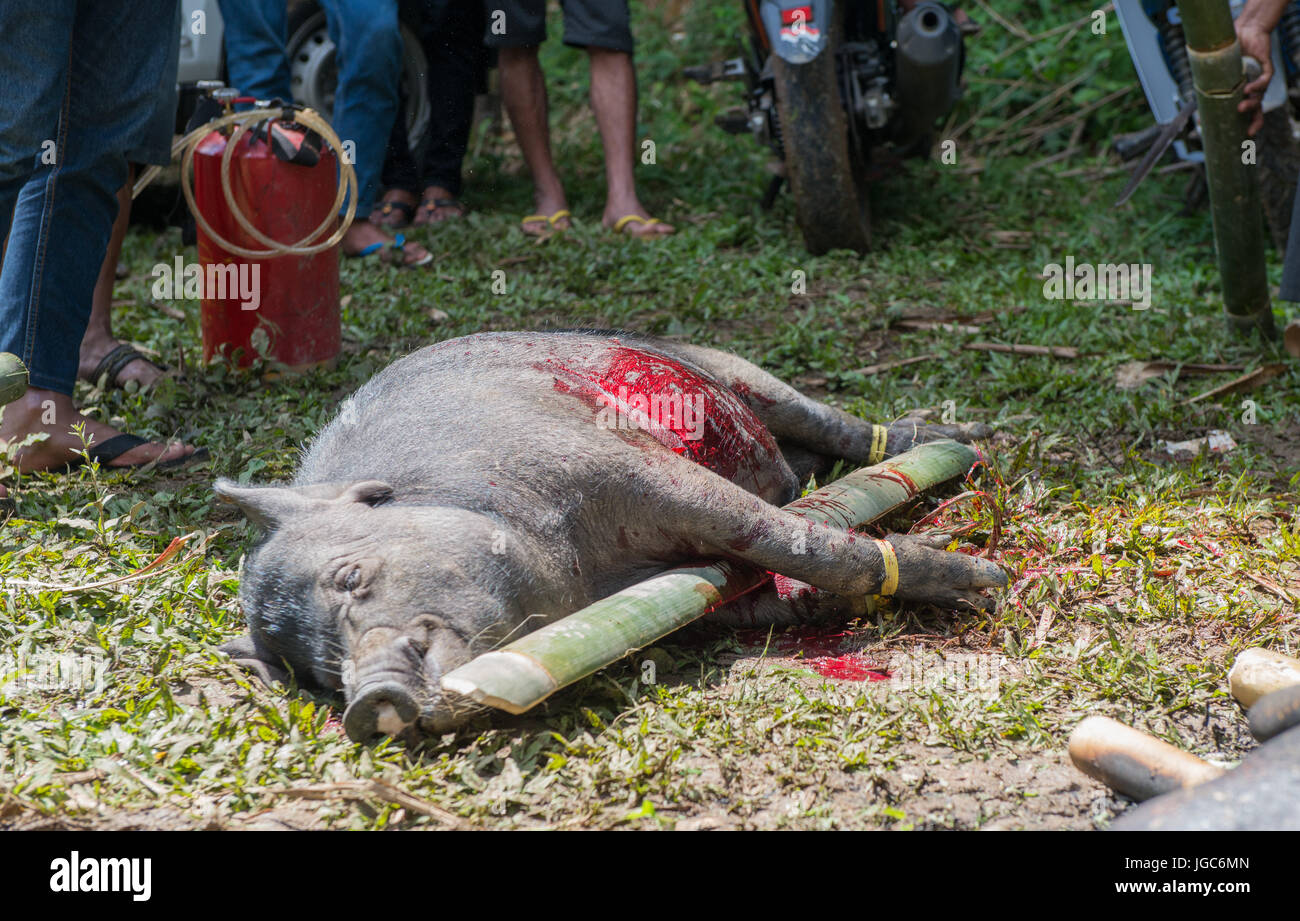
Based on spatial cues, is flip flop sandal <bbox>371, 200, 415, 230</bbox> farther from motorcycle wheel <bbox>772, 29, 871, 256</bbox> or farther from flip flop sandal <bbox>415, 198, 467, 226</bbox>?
motorcycle wheel <bbox>772, 29, 871, 256</bbox>

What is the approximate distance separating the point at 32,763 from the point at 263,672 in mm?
466

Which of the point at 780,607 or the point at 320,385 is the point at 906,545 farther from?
the point at 320,385

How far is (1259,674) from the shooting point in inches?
90.9

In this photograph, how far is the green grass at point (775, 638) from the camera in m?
2.27

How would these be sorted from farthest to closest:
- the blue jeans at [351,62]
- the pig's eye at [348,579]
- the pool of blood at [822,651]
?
the blue jeans at [351,62] → the pool of blood at [822,651] → the pig's eye at [348,579]

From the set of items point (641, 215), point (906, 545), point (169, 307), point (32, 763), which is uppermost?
point (641, 215)

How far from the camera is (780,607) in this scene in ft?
9.87

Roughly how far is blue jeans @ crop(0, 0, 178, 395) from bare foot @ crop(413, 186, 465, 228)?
9.13 ft

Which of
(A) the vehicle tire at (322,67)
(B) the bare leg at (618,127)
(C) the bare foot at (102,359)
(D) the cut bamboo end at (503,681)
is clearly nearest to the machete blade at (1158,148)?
(B) the bare leg at (618,127)

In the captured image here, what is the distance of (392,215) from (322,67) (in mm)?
929

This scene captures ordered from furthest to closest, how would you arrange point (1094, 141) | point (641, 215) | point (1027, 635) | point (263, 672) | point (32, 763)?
point (1094, 141), point (641, 215), point (1027, 635), point (263, 672), point (32, 763)

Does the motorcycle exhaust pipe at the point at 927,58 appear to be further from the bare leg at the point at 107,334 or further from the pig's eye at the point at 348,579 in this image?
the pig's eye at the point at 348,579

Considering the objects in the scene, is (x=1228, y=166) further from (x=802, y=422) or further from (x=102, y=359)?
(x=102, y=359)

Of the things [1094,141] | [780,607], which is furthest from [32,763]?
[1094,141]
